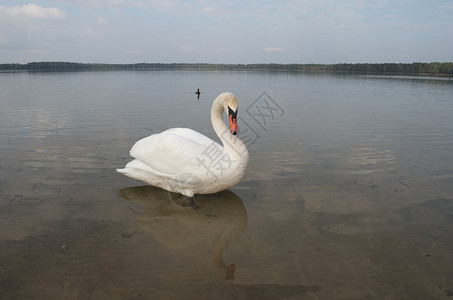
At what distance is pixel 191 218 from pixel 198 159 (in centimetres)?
92

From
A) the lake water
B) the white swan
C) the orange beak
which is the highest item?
the orange beak

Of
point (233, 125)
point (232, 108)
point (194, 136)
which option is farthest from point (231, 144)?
point (194, 136)

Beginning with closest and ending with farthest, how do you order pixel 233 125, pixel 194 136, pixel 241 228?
pixel 241 228 < pixel 233 125 < pixel 194 136

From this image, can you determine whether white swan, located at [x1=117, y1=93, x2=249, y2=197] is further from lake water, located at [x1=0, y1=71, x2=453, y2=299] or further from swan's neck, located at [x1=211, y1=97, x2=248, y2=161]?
lake water, located at [x1=0, y1=71, x2=453, y2=299]

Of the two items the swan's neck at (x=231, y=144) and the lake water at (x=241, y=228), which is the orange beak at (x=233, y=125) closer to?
the swan's neck at (x=231, y=144)

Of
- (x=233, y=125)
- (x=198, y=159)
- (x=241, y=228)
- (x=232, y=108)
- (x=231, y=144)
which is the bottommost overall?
(x=241, y=228)

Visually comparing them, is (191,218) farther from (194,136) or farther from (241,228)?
(194,136)

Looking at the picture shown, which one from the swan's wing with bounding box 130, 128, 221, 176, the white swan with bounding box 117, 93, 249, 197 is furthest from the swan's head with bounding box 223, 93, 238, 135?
the swan's wing with bounding box 130, 128, 221, 176

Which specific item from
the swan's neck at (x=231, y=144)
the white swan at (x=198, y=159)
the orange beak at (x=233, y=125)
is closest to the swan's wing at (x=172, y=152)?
the white swan at (x=198, y=159)

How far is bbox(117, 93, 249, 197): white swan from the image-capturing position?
4922mm

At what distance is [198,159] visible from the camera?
16.2 feet

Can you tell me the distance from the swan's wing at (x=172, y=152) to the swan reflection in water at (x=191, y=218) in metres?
0.61

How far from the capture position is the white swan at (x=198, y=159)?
4.92 m

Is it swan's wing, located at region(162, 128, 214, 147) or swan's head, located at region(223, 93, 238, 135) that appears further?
swan's wing, located at region(162, 128, 214, 147)
